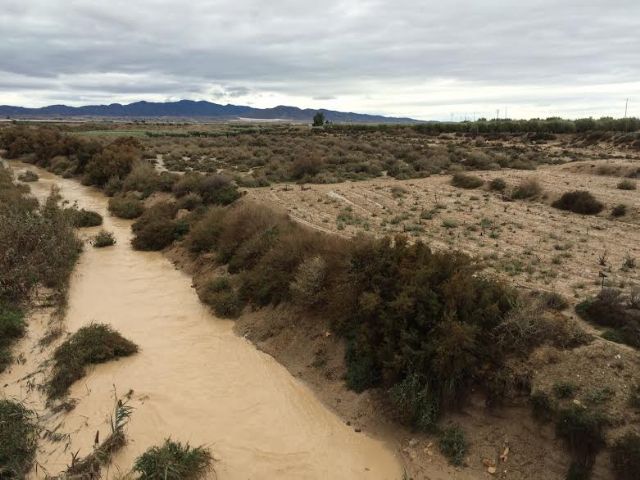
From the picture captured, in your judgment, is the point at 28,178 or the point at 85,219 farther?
the point at 28,178

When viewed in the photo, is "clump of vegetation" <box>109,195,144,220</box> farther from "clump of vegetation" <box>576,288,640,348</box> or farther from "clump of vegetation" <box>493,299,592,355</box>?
"clump of vegetation" <box>576,288,640,348</box>

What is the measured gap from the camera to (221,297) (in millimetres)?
14648

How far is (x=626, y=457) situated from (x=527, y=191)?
1750 cm

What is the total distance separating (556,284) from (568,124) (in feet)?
179

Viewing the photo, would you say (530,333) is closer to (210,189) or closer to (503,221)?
(503,221)

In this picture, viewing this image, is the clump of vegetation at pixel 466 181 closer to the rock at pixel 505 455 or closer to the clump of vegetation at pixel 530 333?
the clump of vegetation at pixel 530 333

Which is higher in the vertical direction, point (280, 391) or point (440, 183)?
point (440, 183)

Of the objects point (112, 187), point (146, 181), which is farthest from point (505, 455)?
point (112, 187)

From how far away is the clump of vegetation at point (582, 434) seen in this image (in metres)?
6.86

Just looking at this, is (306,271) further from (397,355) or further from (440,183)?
(440,183)

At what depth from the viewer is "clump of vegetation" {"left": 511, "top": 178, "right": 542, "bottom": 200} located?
72.6 feet

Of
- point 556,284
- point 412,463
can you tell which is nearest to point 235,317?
point 412,463

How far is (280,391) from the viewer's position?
10.7 metres

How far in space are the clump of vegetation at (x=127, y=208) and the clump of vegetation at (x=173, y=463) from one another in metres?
20.7
